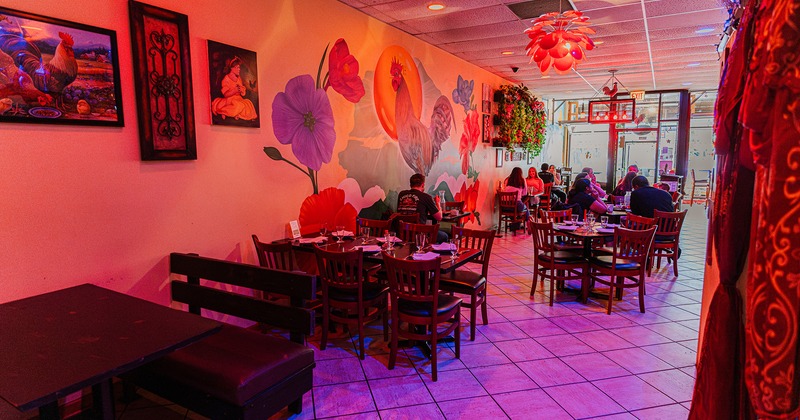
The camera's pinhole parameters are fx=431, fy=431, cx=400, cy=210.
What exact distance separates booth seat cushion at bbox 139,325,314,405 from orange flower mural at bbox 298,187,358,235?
2053 mm

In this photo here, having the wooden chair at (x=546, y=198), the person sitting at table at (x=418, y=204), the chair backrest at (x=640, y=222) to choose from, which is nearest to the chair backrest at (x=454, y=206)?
the person sitting at table at (x=418, y=204)

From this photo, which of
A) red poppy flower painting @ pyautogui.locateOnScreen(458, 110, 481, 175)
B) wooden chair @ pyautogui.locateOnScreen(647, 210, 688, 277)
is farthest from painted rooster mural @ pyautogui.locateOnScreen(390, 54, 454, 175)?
wooden chair @ pyautogui.locateOnScreen(647, 210, 688, 277)

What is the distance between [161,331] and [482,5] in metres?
4.58

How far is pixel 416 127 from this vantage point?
21.5 feet

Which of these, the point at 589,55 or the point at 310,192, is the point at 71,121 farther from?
the point at 589,55

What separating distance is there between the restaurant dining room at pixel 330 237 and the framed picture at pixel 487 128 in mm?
2514

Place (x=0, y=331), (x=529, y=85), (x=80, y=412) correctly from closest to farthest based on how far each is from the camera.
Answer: (x=0, y=331) < (x=80, y=412) < (x=529, y=85)

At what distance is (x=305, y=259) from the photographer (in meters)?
4.64

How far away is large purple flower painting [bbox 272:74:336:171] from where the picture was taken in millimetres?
4336

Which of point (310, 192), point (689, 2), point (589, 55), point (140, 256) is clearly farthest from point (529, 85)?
point (140, 256)

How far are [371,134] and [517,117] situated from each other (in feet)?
17.2

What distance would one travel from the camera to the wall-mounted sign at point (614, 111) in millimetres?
8500

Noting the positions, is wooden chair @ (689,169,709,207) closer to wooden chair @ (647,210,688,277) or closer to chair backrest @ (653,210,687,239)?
wooden chair @ (647,210,688,277)

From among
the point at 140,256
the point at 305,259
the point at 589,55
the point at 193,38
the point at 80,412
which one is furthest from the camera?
the point at 589,55
